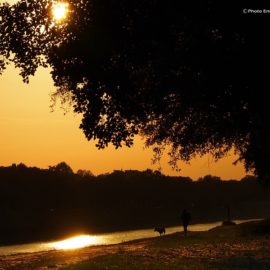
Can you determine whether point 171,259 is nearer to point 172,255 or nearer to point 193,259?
point 193,259

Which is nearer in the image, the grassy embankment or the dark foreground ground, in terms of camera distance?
the grassy embankment

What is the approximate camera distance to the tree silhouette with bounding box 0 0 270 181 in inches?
589

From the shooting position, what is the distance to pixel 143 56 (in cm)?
1584

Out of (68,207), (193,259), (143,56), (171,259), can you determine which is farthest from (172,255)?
(68,207)

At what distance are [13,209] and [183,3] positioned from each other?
139m

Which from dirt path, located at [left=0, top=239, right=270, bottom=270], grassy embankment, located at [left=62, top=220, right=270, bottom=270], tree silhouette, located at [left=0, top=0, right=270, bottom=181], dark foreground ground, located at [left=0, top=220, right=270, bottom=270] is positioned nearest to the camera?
tree silhouette, located at [left=0, top=0, right=270, bottom=181]

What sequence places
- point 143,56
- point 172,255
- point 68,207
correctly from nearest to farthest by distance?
point 143,56 < point 172,255 < point 68,207

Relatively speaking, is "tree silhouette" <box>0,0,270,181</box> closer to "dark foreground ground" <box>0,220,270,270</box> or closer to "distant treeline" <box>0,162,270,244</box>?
"dark foreground ground" <box>0,220,270,270</box>

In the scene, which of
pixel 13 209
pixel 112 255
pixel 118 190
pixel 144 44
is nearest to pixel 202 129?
pixel 112 255

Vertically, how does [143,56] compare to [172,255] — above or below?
above

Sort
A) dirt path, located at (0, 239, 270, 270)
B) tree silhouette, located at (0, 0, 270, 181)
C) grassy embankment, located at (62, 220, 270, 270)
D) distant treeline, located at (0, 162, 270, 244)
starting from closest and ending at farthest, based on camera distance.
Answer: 1. tree silhouette, located at (0, 0, 270, 181)
2. grassy embankment, located at (62, 220, 270, 270)
3. dirt path, located at (0, 239, 270, 270)
4. distant treeline, located at (0, 162, 270, 244)

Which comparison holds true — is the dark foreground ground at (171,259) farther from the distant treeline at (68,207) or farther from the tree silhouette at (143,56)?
the distant treeline at (68,207)

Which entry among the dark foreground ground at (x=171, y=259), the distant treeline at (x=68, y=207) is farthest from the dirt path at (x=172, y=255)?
the distant treeline at (x=68, y=207)

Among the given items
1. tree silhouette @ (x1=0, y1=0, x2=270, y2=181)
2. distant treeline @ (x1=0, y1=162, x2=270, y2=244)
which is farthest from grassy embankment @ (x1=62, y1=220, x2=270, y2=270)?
distant treeline @ (x1=0, y1=162, x2=270, y2=244)
